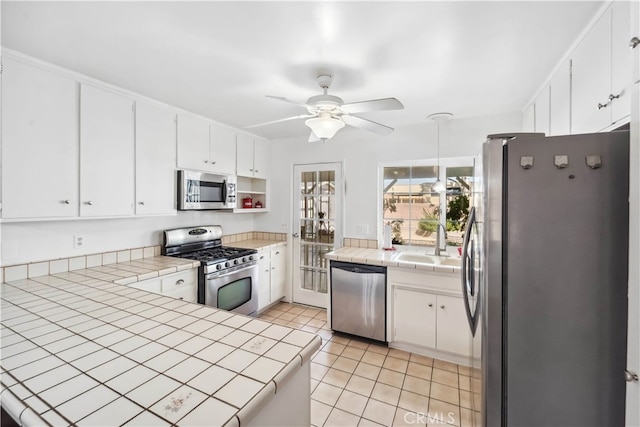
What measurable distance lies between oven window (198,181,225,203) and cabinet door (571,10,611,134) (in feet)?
10.1

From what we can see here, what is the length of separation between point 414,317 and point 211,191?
2.50m

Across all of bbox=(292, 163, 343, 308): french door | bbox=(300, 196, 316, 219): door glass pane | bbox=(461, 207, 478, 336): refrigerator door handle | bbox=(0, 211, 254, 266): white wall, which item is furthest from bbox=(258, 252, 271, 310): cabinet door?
bbox=(461, 207, 478, 336): refrigerator door handle

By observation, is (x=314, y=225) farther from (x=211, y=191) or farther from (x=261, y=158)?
(x=211, y=191)

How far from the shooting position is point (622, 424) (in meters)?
1.09

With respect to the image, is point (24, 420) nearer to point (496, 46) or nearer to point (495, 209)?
point (495, 209)

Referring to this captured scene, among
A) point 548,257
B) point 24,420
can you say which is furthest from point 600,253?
point 24,420

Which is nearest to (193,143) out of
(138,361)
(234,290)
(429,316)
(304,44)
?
(234,290)

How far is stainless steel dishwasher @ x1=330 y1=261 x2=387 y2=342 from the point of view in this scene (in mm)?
2811

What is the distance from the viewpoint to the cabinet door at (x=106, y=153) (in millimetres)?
2064

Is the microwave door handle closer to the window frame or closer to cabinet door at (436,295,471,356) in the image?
the window frame

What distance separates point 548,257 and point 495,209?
10.5 inches

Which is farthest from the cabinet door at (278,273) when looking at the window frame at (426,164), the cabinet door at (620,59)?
the cabinet door at (620,59)

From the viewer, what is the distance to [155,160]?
2564mm

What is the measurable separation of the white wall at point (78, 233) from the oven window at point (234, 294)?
871 millimetres
